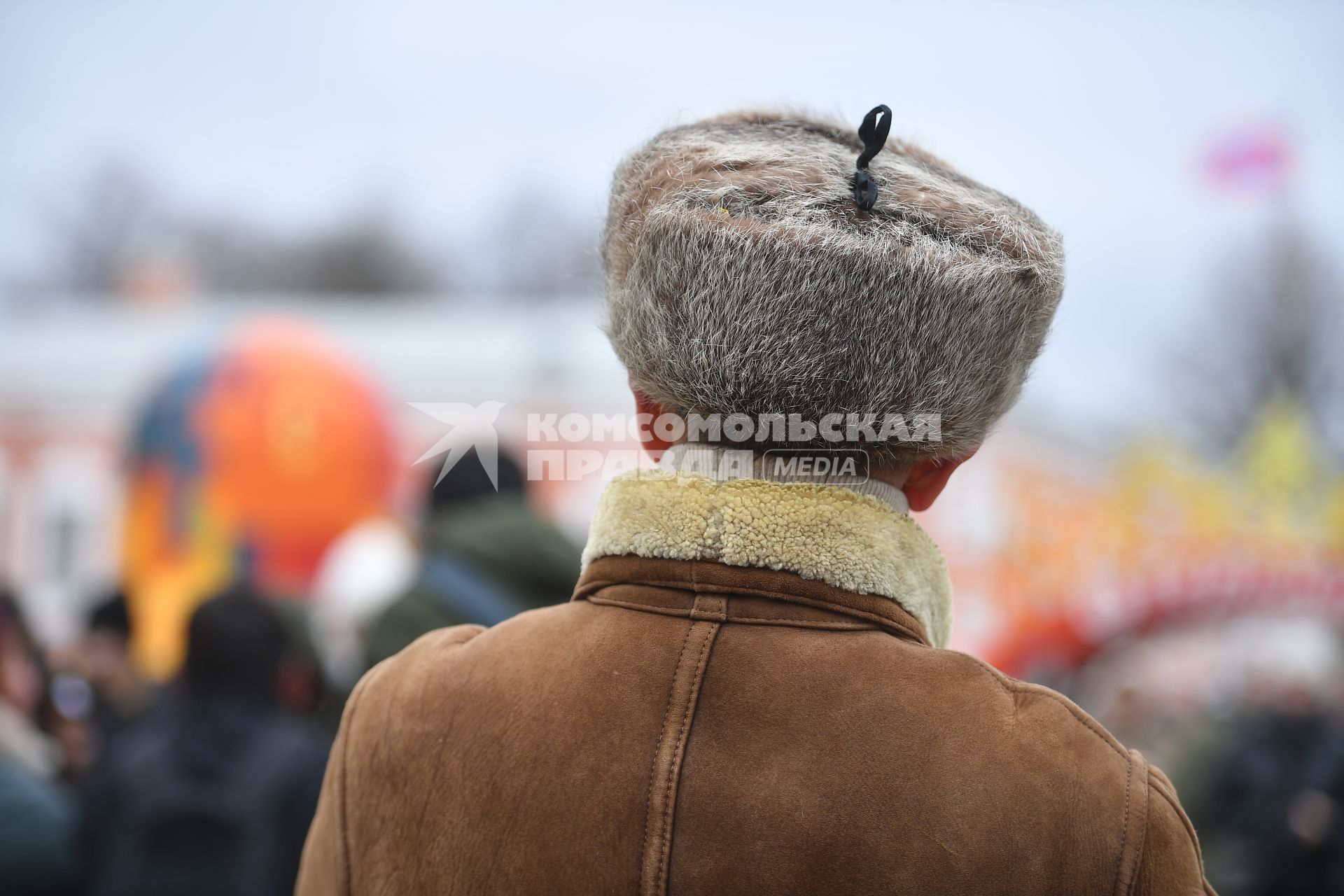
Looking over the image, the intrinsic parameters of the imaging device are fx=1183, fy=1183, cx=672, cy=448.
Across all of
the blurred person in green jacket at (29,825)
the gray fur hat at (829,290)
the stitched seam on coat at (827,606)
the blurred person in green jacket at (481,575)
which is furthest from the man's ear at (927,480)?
the blurred person in green jacket at (29,825)

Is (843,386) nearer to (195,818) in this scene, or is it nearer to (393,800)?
(393,800)

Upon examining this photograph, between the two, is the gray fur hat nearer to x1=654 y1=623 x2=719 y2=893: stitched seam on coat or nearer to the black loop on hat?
the black loop on hat

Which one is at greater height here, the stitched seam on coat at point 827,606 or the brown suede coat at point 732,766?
the stitched seam on coat at point 827,606

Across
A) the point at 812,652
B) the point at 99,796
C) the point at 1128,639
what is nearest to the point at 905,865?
the point at 812,652

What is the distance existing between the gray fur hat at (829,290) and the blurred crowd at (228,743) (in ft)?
6.06

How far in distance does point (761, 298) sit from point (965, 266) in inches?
8.5

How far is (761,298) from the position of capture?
48.5 inches

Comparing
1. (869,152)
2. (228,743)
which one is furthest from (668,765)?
(228,743)

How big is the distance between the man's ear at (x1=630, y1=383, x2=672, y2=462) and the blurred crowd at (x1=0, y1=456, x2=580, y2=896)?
1702 millimetres

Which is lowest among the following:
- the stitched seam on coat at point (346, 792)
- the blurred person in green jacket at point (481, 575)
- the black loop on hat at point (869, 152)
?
the blurred person in green jacket at point (481, 575)

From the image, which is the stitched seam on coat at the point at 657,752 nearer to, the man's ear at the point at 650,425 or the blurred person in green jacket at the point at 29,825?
the man's ear at the point at 650,425

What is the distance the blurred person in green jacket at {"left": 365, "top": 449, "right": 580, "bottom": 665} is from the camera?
3123mm

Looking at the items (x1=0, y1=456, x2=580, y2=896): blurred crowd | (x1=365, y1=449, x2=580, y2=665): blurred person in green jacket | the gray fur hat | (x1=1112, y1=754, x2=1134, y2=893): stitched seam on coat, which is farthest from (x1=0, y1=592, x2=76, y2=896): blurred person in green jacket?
(x1=1112, y1=754, x2=1134, y2=893): stitched seam on coat

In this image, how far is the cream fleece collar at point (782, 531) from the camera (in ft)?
4.01
